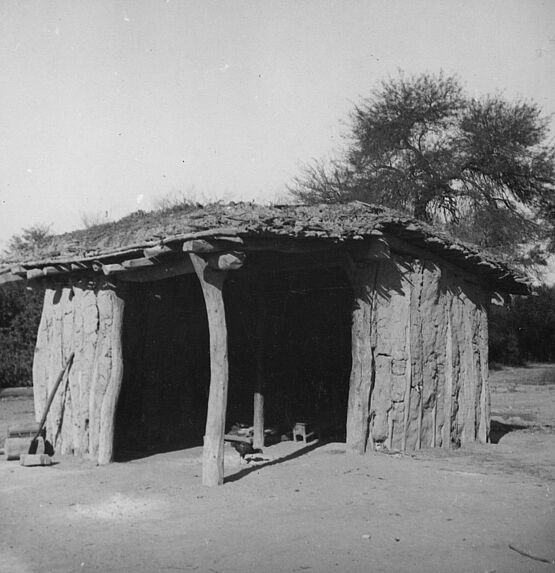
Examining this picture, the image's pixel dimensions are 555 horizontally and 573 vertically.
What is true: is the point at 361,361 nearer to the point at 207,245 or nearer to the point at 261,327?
the point at 261,327

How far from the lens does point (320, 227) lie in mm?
8336

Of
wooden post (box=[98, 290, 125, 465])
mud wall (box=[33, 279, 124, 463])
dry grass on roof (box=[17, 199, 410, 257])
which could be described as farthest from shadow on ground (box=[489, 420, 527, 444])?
mud wall (box=[33, 279, 124, 463])

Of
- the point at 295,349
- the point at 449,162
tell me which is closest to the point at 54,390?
the point at 295,349

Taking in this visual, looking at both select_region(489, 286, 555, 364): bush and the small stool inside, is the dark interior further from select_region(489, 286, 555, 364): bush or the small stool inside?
select_region(489, 286, 555, 364): bush

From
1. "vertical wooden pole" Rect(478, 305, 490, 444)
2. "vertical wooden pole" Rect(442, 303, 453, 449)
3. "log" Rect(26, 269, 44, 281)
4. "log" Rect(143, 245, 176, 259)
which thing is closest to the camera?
"log" Rect(143, 245, 176, 259)

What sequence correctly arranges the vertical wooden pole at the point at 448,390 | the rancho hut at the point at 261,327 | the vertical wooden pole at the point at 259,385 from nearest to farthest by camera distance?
the rancho hut at the point at 261,327
the vertical wooden pole at the point at 448,390
the vertical wooden pole at the point at 259,385

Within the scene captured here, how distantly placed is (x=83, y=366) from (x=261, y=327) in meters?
2.77

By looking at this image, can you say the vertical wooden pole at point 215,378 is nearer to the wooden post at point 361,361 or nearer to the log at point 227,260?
the log at point 227,260

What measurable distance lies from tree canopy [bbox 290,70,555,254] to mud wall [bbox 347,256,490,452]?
535 inches

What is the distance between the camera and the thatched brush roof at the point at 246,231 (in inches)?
307

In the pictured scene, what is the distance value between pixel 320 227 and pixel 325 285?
11.6 ft

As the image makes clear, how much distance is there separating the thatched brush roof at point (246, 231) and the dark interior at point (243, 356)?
1.16 m

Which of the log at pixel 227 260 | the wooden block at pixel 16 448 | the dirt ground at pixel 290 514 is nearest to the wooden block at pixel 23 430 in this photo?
the wooden block at pixel 16 448

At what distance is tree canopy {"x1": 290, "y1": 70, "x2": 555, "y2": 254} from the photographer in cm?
2331
